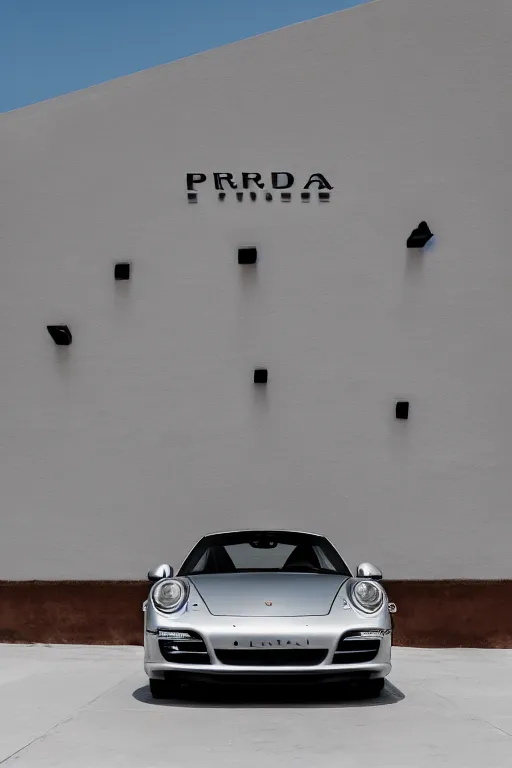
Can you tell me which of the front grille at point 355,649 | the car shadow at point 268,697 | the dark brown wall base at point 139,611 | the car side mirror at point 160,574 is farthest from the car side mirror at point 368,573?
the dark brown wall base at point 139,611

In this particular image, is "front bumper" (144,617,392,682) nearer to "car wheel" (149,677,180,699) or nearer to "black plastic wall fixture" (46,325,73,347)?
"car wheel" (149,677,180,699)

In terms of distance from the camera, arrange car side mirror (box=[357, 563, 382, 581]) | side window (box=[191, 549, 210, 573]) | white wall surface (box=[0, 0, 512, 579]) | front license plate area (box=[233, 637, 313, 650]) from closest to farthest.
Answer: front license plate area (box=[233, 637, 313, 650]), car side mirror (box=[357, 563, 382, 581]), side window (box=[191, 549, 210, 573]), white wall surface (box=[0, 0, 512, 579])

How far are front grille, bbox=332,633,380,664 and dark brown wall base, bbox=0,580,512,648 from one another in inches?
174

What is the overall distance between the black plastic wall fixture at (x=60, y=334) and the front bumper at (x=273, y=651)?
18.7 ft

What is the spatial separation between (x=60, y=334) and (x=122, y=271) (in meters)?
0.95

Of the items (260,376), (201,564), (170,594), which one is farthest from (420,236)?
(170,594)

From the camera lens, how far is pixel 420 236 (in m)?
11.9

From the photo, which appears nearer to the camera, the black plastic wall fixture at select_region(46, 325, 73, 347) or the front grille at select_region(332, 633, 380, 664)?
the front grille at select_region(332, 633, 380, 664)

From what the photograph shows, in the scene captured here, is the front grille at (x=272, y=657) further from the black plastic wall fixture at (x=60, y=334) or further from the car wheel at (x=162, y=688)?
the black plastic wall fixture at (x=60, y=334)

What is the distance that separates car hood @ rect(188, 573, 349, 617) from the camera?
7.01 m

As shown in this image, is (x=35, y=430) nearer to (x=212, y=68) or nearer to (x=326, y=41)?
(x=212, y=68)

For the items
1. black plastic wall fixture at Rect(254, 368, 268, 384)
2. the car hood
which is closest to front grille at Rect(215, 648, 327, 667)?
the car hood

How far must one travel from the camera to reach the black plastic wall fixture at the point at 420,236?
39.1 ft

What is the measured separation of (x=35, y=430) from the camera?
39.7 ft
